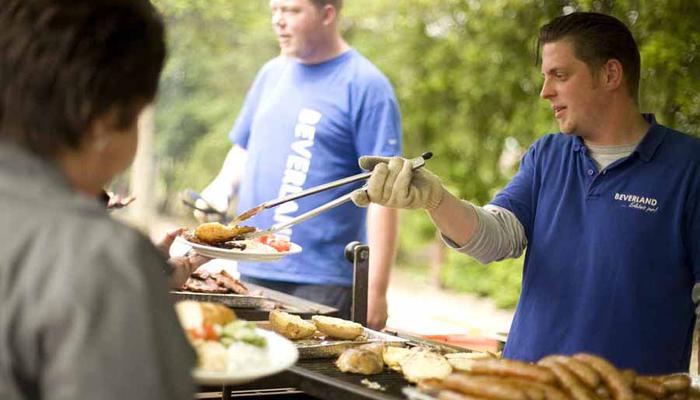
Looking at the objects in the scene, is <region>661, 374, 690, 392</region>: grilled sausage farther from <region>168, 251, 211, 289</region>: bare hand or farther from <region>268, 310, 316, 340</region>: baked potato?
<region>168, 251, 211, 289</region>: bare hand

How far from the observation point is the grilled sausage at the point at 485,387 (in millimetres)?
1980

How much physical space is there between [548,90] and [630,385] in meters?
1.30

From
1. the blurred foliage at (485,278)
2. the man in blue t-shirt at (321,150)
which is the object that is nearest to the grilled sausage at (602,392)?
the man in blue t-shirt at (321,150)

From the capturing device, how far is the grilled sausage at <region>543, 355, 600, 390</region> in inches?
83.7

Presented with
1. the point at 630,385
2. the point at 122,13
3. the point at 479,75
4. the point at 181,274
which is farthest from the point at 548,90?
the point at 479,75

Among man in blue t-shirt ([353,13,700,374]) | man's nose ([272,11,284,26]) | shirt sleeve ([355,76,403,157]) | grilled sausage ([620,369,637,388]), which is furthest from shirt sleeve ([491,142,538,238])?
man's nose ([272,11,284,26])

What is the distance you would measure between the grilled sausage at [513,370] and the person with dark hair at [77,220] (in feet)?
3.34

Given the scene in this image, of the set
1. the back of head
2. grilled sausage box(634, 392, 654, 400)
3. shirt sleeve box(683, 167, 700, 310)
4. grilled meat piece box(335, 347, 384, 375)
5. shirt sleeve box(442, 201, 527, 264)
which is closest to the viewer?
the back of head

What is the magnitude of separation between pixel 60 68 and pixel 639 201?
7.39 ft

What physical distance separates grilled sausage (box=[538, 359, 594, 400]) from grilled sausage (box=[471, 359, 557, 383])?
0.02 m

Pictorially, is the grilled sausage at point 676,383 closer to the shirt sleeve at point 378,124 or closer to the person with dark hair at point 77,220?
the person with dark hair at point 77,220

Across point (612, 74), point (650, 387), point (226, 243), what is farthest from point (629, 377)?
point (226, 243)

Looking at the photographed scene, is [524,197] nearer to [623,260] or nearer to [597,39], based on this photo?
[623,260]

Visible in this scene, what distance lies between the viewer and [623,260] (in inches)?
117
